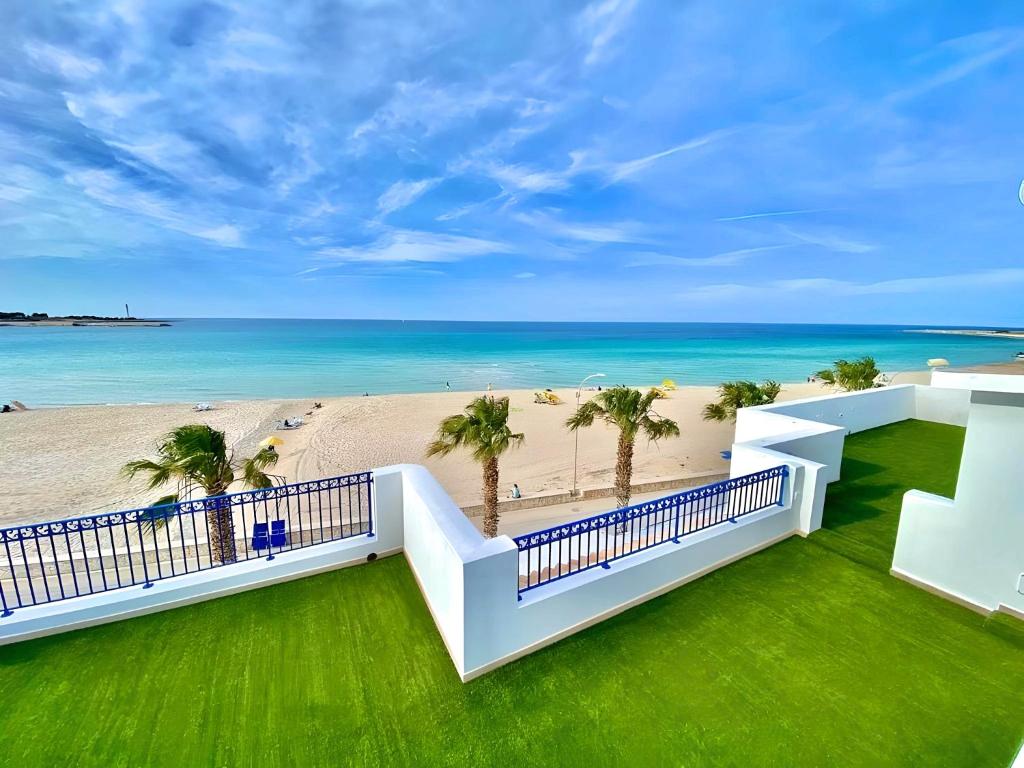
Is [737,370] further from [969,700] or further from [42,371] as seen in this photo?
[42,371]

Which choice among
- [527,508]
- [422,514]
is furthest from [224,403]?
[422,514]

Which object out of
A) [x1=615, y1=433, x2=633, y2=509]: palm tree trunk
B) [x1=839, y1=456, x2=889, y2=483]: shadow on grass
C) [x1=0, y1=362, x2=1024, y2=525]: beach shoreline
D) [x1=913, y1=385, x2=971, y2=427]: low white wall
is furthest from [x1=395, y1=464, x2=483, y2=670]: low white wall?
[x1=913, y1=385, x2=971, y2=427]: low white wall

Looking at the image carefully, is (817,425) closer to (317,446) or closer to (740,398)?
(740,398)

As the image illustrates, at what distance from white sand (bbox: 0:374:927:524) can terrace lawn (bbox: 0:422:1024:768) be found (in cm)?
1026

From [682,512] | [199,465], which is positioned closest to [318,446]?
[199,465]

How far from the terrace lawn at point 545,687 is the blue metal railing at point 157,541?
1.01 metres

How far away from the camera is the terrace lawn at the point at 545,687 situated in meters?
3.76

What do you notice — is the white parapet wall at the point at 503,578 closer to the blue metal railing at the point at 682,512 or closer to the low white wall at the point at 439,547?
the low white wall at the point at 439,547

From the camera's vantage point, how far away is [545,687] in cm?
440

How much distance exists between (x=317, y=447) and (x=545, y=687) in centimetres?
2216

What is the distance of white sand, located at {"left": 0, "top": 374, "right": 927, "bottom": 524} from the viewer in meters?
16.6

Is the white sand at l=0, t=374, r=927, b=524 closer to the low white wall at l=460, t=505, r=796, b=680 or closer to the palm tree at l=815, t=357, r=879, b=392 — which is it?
the palm tree at l=815, t=357, r=879, b=392

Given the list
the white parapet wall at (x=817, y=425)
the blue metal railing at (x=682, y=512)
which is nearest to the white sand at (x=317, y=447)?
the white parapet wall at (x=817, y=425)

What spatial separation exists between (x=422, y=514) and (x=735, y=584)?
4.18 meters
